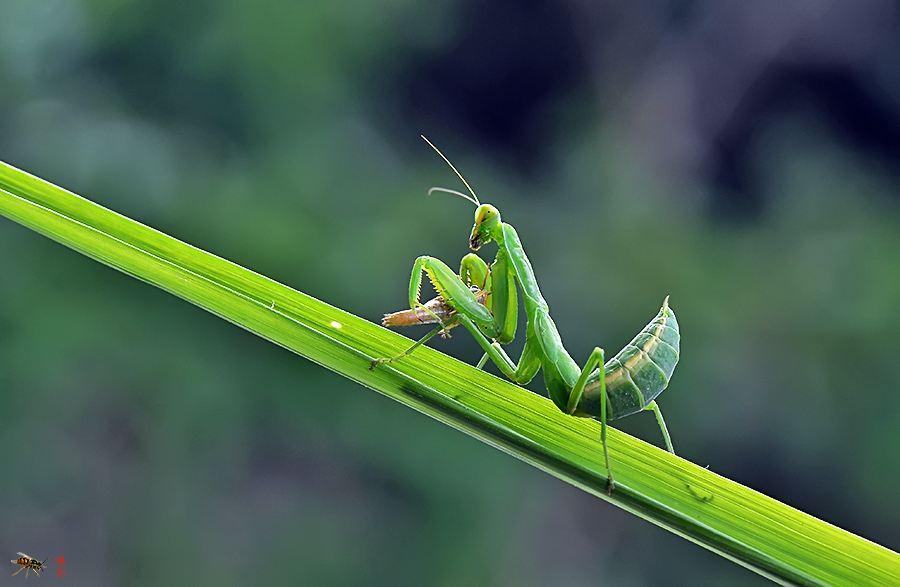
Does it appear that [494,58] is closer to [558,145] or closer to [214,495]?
[558,145]

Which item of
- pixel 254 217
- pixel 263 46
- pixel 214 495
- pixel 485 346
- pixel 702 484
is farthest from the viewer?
pixel 263 46

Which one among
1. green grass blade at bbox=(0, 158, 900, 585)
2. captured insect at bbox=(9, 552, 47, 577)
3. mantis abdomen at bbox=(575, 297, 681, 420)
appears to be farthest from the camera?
captured insect at bbox=(9, 552, 47, 577)

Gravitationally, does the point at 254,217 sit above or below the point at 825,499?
above

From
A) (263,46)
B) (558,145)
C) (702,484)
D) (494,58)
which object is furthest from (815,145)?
(702,484)

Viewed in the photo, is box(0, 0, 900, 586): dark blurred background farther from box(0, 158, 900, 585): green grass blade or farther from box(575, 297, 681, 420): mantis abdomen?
box(0, 158, 900, 585): green grass blade

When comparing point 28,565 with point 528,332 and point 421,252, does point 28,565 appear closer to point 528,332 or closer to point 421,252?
point 528,332

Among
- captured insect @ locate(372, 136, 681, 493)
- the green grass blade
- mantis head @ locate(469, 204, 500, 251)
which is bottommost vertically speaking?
the green grass blade

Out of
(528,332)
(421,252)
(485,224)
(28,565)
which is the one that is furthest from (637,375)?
(421,252)

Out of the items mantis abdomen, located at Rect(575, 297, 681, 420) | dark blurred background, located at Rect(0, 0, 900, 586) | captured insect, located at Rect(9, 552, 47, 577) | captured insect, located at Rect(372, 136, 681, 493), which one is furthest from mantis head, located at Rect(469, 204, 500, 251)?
dark blurred background, located at Rect(0, 0, 900, 586)
